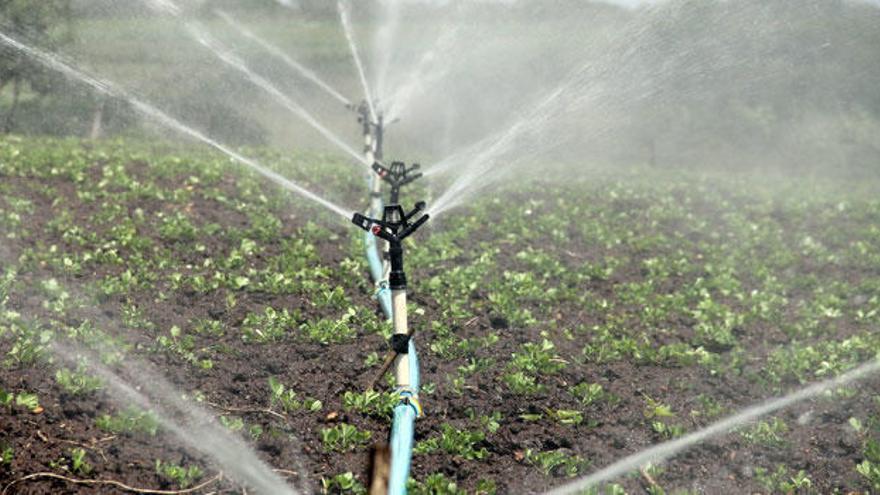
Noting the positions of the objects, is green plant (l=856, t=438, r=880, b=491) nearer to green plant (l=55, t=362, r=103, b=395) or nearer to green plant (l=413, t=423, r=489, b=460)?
green plant (l=413, t=423, r=489, b=460)

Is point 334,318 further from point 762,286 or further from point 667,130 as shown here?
point 667,130

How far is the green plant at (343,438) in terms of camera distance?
5.29 meters

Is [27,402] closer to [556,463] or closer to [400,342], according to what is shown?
[400,342]

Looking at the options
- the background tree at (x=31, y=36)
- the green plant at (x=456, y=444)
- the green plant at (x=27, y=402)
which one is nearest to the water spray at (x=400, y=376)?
the green plant at (x=456, y=444)

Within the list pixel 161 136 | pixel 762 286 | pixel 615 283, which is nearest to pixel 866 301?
pixel 762 286

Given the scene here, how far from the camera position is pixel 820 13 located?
3400cm

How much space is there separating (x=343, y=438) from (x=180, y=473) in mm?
1092

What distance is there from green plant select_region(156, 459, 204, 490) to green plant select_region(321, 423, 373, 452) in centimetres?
86

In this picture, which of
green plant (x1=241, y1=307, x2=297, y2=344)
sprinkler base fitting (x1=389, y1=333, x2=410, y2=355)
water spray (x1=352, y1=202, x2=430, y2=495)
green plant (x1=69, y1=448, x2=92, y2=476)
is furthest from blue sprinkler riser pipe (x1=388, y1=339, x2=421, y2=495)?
green plant (x1=241, y1=307, x2=297, y2=344)

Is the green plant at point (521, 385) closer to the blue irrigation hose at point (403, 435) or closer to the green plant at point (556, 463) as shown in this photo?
the green plant at point (556, 463)

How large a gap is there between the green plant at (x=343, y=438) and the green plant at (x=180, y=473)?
2.81 ft

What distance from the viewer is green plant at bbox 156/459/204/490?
475 centimetres

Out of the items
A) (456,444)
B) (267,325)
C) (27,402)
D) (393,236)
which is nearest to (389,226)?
(393,236)

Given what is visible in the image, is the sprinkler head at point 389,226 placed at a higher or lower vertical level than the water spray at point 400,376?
higher
